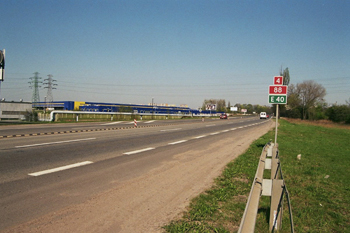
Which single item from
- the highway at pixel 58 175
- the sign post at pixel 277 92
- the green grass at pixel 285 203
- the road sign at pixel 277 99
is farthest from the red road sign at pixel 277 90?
the highway at pixel 58 175

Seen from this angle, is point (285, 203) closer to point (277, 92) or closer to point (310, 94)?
point (277, 92)

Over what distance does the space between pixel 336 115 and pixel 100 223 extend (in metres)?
62.0

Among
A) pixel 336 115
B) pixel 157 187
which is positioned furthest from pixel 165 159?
pixel 336 115

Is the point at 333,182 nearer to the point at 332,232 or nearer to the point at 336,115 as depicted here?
the point at 332,232

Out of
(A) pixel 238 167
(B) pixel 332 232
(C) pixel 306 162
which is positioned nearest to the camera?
(B) pixel 332 232

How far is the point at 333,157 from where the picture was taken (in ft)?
41.5

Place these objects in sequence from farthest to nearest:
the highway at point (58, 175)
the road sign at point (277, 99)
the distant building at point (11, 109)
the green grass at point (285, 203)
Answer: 1. the distant building at point (11, 109)
2. the road sign at point (277, 99)
3. the highway at point (58, 175)
4. the green grass at point (285, 203)

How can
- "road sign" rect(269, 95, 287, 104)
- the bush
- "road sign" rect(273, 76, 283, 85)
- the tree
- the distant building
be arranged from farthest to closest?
the tree
the distant building
the bush
"road sign" rect(273, 76, 283, 85)
"road sign" rect(269, 95, 287, 104)

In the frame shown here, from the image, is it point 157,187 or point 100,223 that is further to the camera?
point 157,187

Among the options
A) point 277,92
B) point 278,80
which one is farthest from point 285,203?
point 278,80

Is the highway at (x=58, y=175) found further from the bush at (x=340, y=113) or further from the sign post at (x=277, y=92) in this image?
the bush at (x=340, y=113)

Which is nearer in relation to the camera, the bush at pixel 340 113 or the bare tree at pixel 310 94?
the bush at pixel 340 113

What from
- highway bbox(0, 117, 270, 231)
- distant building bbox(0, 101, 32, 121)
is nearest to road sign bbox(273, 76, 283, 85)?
highway bbox(0, 117, 270, 231)

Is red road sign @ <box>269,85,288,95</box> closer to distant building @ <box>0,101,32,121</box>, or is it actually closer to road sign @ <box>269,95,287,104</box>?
road sign @ <box>269,95,287,104</box>
